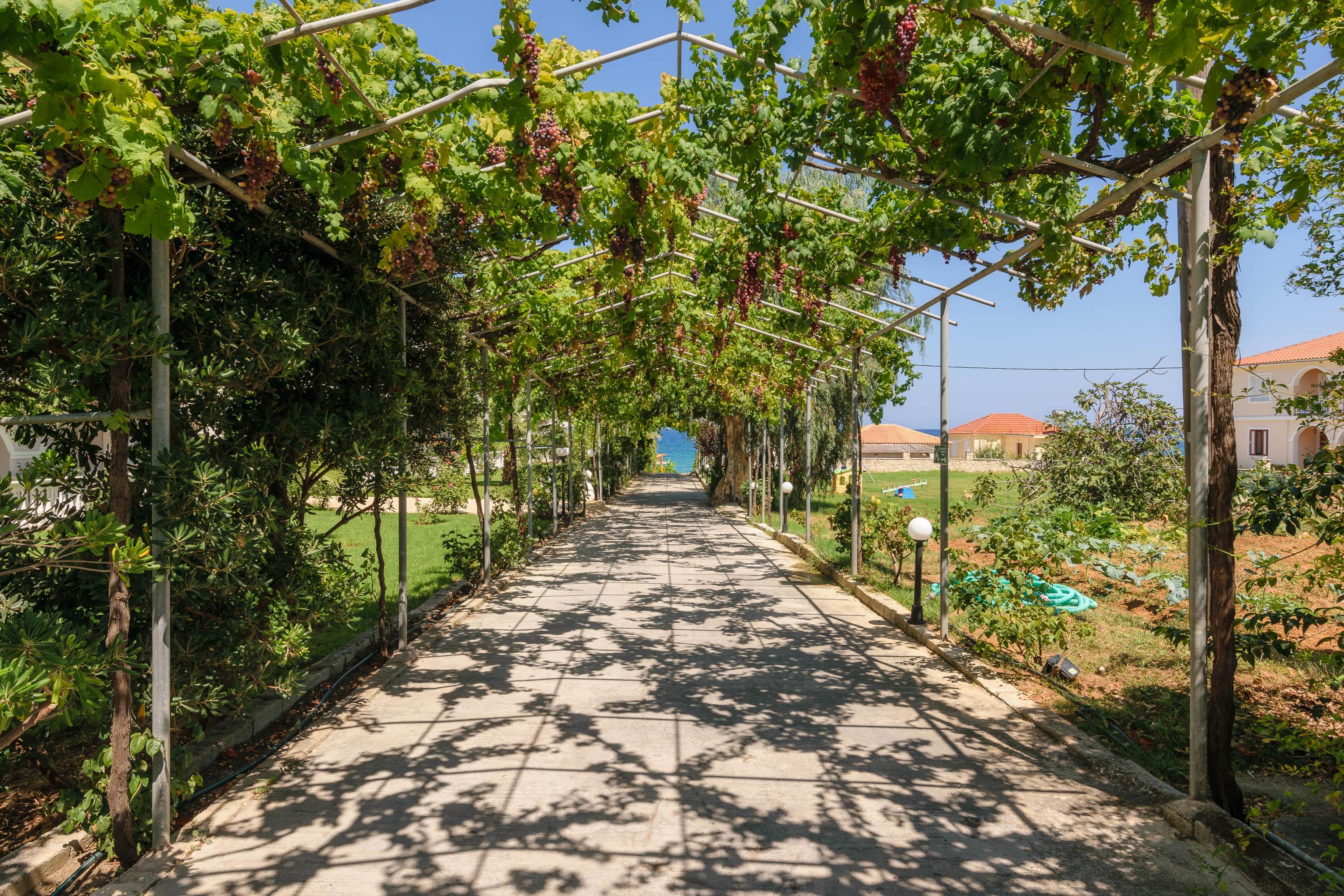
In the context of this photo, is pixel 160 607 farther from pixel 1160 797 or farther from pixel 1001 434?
pixel 1001 434

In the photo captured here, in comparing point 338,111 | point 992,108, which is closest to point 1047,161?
point 992,108

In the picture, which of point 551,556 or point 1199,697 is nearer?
point 1199,697

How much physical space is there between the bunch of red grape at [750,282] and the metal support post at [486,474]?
2.97 metres

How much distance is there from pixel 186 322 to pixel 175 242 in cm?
35

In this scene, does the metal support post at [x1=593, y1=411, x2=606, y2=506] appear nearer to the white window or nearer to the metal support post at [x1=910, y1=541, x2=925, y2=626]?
the metal support post at [x1=910, y1=541, x2=925, y2=626]

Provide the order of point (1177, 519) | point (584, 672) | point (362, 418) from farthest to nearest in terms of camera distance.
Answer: point (584, 672)
point (362, 418)
point (1177, 519)

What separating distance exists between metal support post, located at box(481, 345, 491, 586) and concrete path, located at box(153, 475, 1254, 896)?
7.98 feet

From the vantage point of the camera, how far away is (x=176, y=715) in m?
3.28

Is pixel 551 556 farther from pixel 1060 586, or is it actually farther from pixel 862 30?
pixel 862 30

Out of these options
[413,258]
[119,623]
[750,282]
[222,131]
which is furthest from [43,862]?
[750,282]

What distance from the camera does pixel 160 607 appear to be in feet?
9.93

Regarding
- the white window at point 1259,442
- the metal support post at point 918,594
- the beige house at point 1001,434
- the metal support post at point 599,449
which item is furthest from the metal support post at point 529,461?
the beige house at point 1001,434

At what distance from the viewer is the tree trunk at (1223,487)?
3.26 meters

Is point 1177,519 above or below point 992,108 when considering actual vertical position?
below
